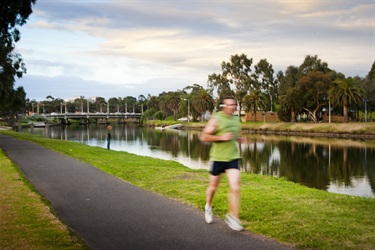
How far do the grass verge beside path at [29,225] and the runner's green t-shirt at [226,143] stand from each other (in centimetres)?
266

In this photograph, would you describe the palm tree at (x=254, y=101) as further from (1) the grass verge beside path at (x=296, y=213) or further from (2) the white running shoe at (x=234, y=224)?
(2) the white running shoe at (x=234, y=224)

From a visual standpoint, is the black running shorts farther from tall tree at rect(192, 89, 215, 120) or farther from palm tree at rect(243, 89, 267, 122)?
tall tree at rect(192, 89, 215, 120)

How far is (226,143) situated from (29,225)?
11.7ft

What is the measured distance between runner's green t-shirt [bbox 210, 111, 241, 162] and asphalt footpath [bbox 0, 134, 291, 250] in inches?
46.8

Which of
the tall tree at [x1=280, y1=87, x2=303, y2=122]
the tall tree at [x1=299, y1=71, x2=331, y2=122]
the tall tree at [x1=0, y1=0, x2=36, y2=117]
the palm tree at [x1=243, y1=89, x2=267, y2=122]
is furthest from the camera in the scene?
the palm tree at [x1=243, y1=89, x2=267, y2=122]

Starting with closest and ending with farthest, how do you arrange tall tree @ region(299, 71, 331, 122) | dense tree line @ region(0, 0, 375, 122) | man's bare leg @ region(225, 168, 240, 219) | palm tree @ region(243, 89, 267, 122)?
man's bare leg @ region(225, 168, 240, 219) < dense tree line @ region(0, 0, 375, 122) < tall tree @ region(299, 71, 331, 122) < palm tree @ region(243, 89, 267, 122)

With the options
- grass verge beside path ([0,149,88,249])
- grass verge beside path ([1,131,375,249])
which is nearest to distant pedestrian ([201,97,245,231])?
grass verge beside path ([1,131,375,249])

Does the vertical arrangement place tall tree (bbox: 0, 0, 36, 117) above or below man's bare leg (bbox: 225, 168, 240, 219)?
above

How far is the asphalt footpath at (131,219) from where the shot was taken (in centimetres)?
672

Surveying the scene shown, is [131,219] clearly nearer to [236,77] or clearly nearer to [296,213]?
[296,213]

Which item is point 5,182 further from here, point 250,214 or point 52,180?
point 250,214

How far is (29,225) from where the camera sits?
758 centimetres

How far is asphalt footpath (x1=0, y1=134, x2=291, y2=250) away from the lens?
672cm

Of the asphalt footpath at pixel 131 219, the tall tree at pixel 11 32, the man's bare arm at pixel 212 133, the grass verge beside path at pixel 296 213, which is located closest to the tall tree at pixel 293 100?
the tall tree at pixel 11 32
